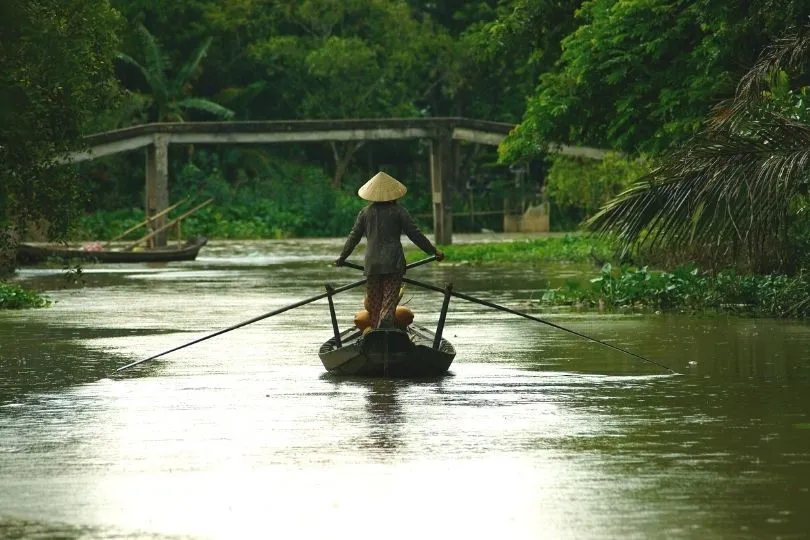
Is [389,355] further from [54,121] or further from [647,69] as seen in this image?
[647,69]

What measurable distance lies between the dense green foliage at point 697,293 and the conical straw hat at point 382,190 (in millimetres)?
7608

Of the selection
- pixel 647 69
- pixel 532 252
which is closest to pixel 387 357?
pixel 647 69

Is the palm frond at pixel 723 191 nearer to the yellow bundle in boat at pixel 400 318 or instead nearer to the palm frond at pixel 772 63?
the palm frond at pixel 772 63

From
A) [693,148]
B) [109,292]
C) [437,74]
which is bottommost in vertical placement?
[109,292]

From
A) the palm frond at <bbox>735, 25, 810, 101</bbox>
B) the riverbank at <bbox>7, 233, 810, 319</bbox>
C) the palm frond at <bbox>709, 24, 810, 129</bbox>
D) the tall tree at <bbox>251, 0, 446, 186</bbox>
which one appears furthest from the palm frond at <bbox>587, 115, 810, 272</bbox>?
the tall tree at <bbox>251, 0, 446, 186</bbox>

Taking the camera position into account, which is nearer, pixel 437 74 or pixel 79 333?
pixel 79 333

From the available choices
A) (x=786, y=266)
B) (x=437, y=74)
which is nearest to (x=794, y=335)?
(x=786, y=266)

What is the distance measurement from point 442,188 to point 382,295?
34374 mm

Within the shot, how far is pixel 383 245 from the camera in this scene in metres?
16.2

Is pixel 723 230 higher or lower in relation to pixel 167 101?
lower

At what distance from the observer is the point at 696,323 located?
21922 millimetres

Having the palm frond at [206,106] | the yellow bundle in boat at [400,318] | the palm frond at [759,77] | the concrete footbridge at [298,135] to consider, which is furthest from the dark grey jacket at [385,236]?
the palm frond at [206,106]

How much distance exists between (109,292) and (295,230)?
32299mm

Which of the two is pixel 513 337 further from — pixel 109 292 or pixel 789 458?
pixel 109 292
